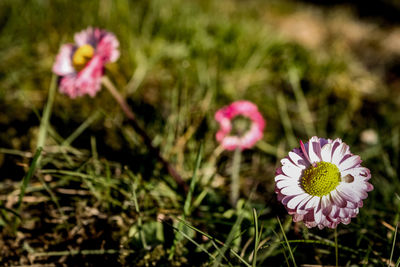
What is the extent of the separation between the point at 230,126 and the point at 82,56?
0.75 meters

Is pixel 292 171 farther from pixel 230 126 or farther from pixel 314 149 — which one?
pixel 230 126

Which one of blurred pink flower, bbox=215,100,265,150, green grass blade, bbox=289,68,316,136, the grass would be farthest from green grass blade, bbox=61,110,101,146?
green grass blade, bbox=289,68,316,136

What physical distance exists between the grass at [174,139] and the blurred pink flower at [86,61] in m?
0.12

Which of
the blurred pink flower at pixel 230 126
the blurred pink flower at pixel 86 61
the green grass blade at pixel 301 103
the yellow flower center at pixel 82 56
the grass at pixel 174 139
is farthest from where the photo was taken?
the green grass blade at pixel 301 103

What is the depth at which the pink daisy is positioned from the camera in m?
0.76

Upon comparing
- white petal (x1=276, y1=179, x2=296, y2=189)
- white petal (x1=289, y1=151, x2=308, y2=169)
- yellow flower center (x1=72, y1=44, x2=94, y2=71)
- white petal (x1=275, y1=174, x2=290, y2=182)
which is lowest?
white petal (x1=276, y1=179, x2=296, y2=189)

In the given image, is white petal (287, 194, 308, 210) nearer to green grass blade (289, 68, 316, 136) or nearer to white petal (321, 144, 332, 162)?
white petal (321, 144, 332, 162)

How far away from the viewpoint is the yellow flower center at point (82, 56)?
130 cm

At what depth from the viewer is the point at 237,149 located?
1.38 metres

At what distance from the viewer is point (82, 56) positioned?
130cm

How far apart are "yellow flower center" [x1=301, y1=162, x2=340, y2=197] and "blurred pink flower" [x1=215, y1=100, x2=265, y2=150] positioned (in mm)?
606

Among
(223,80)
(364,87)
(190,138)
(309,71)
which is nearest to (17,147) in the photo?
(190,138)

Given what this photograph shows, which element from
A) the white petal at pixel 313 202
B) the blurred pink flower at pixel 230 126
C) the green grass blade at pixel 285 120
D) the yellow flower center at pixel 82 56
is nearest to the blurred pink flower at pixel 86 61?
the yellow flower center at pixel 82 56

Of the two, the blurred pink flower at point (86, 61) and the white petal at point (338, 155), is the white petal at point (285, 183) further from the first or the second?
the blurred pink flower at point (86, 61)
